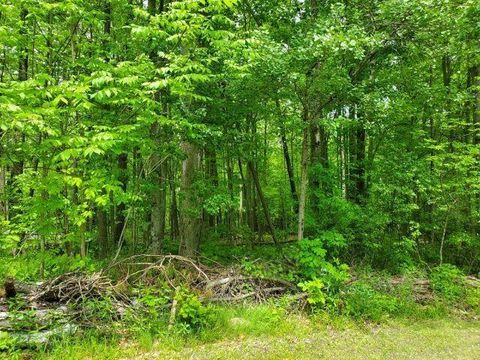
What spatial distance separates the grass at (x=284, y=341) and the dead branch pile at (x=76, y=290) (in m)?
0.70

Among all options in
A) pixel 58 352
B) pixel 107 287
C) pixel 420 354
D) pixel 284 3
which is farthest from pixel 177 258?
pixel 284 3

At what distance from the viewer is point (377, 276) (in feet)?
24.9

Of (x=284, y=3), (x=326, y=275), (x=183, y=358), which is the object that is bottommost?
(x=183, y=358)

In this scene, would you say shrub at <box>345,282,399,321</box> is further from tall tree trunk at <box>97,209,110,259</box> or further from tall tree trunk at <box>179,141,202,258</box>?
tall tree trunk at <box>97,209,110,259</box>

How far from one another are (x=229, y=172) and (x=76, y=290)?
20.9 feet

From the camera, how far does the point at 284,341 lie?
4.92m

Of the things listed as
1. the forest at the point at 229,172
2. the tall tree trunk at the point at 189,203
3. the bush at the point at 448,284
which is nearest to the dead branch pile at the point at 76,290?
the forest at the point at 229,172

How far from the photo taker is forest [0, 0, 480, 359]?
4.77 meters

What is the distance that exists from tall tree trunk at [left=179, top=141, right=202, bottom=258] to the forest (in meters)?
0.06

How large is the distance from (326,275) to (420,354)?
80.4 inches

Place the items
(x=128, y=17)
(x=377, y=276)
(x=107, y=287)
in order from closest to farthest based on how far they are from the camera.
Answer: (x=107, y=287), (x=377, y=276), (x=128, y=17)

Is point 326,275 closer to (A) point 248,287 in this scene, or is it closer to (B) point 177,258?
(A) point 248,287

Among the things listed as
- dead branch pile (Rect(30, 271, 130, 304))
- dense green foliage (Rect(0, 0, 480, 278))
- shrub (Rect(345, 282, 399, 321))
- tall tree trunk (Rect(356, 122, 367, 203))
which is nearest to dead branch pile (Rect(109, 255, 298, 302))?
dead branch pile (Rect(30, 271, 130, 304))

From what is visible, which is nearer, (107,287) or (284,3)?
(107,287)
